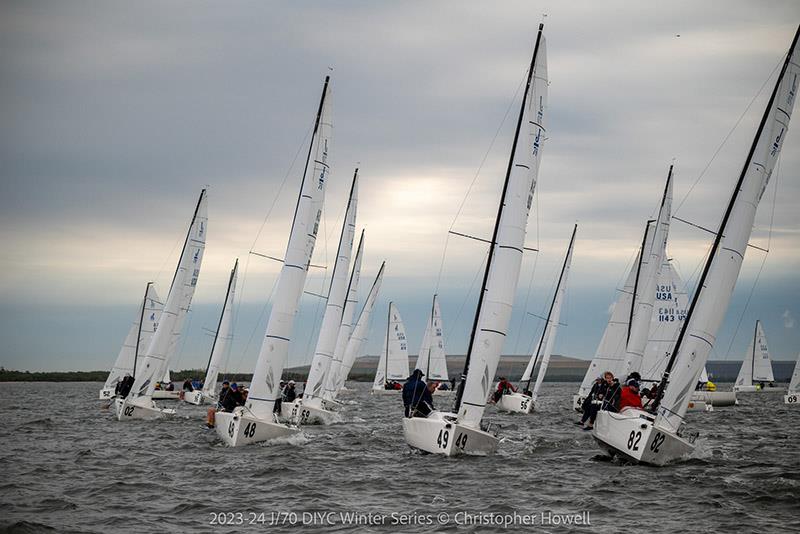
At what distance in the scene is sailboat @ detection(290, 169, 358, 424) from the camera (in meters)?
29.8

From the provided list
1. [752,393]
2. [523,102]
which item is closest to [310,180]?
[523,102]

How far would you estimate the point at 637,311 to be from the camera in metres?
34.0

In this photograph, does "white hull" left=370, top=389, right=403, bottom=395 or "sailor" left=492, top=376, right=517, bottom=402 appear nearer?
"sailor" left=492, top=376, right=517, bottom=402

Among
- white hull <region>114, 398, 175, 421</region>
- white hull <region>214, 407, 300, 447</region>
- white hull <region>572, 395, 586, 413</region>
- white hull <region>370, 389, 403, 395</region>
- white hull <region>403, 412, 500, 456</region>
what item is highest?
white hull <region>403, 412, 500, 456</region>

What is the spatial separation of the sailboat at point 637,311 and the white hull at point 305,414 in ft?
37.5

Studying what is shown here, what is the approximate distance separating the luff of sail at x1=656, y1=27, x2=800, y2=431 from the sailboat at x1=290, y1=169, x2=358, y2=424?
46.0 ft

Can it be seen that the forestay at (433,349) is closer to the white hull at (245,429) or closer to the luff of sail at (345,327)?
the luff of sail at (345,327)

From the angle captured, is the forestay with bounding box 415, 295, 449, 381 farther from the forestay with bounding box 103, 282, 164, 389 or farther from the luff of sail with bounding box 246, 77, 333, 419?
the luff of sail with bounding box 246, 77, 333, 419

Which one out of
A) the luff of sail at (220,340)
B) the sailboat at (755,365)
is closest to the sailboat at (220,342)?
the luff of sail at (220,340)

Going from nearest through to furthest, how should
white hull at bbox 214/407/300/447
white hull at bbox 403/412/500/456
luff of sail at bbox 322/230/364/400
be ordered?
white hull at bbox 403/412/500/456 < white hull at bbox 214/407/300/447 < luff of sail at bbox 322/230/364/400

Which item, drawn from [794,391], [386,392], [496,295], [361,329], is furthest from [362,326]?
[496,295]

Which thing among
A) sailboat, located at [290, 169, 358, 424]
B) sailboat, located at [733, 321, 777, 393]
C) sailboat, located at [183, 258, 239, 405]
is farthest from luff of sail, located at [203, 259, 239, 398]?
sailboat, located at [733, 321, 777, 393]

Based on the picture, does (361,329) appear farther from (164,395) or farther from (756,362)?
(756,362)

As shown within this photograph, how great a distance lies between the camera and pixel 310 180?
23.7m
